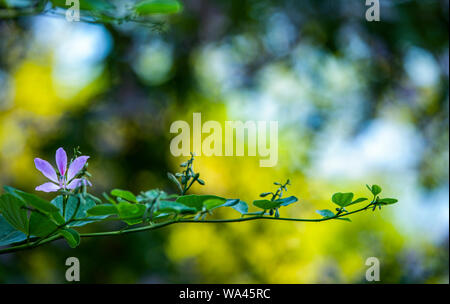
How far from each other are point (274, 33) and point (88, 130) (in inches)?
30.9

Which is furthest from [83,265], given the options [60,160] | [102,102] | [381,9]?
[381,9]

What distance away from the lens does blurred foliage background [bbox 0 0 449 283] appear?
4.84ft

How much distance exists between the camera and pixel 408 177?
1.68 meters

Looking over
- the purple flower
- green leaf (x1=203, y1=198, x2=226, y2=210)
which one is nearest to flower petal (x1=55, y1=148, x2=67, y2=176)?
the purple flower

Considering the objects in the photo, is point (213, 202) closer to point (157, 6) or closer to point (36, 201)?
point (36, 201)

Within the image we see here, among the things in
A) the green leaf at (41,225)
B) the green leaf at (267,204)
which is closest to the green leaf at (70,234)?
the green leaf at (41,225)

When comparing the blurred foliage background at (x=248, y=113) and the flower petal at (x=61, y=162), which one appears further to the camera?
the blurred foliage background at (x=248, y=113)

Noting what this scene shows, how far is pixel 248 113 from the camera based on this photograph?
5.60ft

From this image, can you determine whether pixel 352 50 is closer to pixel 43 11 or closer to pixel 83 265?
pixel 83 265

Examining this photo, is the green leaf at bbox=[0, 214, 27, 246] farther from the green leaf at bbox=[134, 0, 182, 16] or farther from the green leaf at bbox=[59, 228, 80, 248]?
the green leaf at bbox=[134, 0, 182, 16]

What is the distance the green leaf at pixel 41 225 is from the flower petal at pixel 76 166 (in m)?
0.04

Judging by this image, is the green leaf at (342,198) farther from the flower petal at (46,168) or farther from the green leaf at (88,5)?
the green leaf at (88,5)

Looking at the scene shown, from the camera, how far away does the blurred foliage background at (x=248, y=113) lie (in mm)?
1477

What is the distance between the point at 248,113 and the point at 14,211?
145 centimetres
